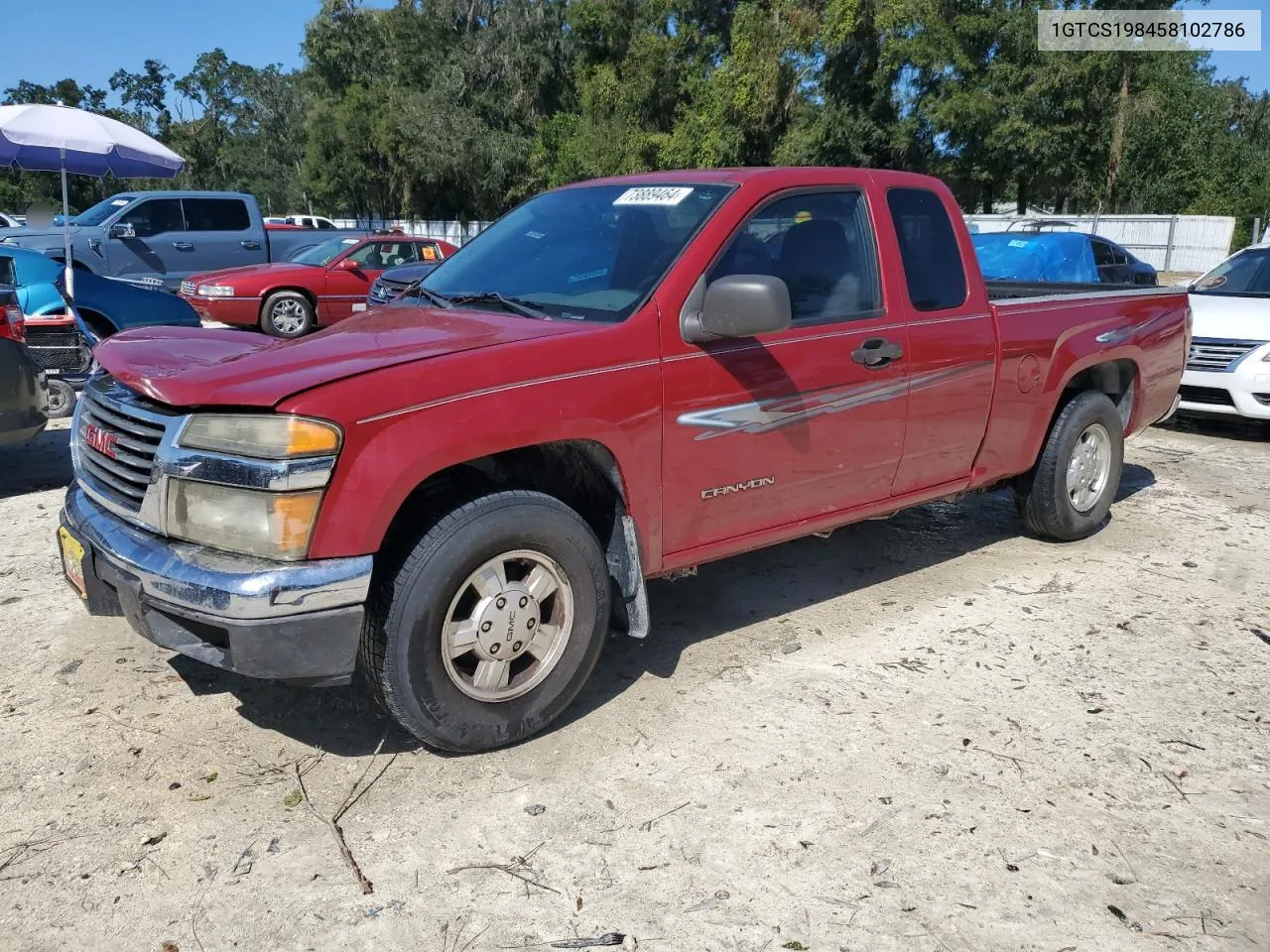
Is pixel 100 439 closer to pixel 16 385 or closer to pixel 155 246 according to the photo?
pixel 16 385

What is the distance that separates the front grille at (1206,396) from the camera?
28.7ft

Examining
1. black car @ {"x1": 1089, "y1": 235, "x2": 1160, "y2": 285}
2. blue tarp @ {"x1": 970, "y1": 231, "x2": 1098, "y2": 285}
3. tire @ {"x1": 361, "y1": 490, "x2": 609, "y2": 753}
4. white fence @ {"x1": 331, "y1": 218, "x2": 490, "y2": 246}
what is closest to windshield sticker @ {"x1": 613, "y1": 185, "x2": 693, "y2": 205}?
tire @ {"x1": 361, "y1": 490, "x2": 609, "y2": 753}

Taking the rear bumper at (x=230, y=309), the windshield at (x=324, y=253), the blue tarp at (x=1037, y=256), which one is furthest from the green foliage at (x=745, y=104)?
the rear bumper at (x=230, y=309)

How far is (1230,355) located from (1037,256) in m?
4.86

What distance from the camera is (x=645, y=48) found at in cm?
3819

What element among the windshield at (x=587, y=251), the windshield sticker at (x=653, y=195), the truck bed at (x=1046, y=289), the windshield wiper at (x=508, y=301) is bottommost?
A: the windshield wiper at (x=508, y=301)

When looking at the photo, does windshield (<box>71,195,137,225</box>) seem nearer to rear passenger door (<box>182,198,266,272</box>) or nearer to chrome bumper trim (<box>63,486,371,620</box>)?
rear passenger door (<box>182,198,266,272</box>)

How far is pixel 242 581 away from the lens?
2887 mm

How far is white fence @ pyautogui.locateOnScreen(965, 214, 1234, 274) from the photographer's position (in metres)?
29.2

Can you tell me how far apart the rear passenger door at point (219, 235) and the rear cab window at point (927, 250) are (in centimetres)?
1371

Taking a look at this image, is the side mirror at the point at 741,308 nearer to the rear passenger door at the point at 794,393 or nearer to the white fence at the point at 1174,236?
the rear passenger door at the point at 794,393

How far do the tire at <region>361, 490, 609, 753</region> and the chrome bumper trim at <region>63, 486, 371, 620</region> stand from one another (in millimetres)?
190

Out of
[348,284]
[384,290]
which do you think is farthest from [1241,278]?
[348,284]

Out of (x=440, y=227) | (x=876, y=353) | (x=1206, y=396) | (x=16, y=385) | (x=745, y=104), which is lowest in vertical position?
(x=1206, y=396)
